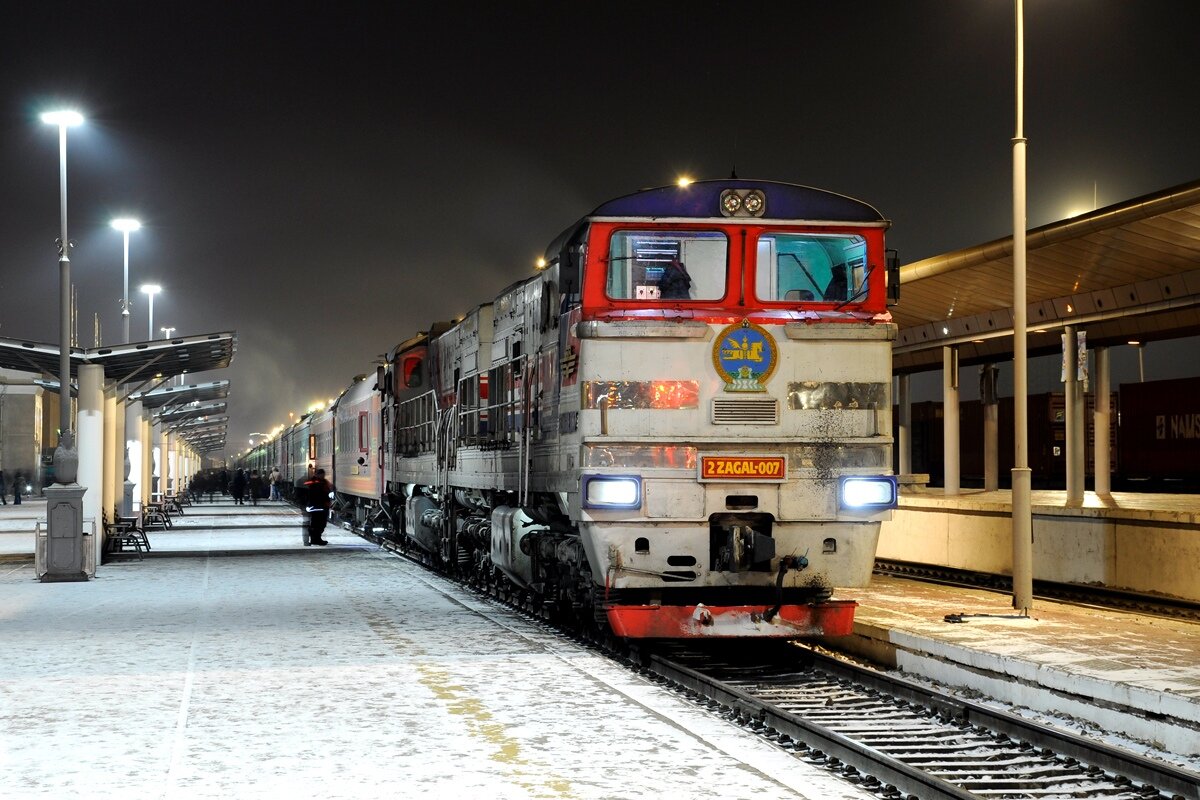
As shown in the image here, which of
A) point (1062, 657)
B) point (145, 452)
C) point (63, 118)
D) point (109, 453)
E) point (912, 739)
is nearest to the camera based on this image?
point (912, 739)

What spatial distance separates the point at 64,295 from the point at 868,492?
15.2 meters

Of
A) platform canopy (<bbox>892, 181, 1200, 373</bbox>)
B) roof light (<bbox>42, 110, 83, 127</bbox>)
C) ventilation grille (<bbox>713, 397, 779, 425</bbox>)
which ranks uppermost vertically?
roof light (<bbox>42, 110, 83, 127</bbox>)

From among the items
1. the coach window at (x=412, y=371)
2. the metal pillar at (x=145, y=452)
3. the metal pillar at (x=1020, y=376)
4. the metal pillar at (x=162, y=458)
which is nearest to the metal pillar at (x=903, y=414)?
the coach window at (x=412, y=371)

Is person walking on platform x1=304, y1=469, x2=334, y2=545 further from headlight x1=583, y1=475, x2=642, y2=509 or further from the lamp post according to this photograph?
headlight x1=583, y1=475, x2=642, y2=509

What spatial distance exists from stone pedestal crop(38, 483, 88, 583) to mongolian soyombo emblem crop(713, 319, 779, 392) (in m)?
12.0

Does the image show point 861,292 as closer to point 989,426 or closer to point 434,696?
point 434,696

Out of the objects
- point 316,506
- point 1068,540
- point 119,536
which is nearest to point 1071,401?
point 1068,540

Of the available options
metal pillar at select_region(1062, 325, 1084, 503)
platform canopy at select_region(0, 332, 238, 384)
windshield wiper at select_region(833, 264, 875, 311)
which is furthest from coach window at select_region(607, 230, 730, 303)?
platform canopy at select_region(0, 332, 238, 384)

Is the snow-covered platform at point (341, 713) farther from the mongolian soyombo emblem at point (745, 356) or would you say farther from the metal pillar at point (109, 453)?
the metal pillar at point (109, 453)

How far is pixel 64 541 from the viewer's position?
→ 786 inches

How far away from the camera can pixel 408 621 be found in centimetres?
1428

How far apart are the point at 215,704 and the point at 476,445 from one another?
25.0 feet

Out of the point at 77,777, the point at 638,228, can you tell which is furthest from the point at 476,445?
the point at 77,777

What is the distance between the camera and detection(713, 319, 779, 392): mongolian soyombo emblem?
11.2 meters
